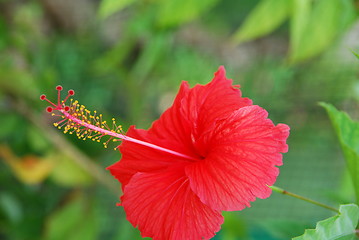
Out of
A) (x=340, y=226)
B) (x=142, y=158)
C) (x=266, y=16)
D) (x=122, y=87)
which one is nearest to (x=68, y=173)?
(x=122, y=87)

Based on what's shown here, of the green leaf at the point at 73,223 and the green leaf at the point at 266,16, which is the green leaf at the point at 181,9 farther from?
the green leaf at the point at 73,223

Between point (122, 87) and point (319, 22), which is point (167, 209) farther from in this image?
point (122, 87)

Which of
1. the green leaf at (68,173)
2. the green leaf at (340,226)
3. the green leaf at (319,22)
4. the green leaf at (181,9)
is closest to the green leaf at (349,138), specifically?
the green leaf at (340,226)

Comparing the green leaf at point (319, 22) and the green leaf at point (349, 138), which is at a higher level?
the green leaf at point (319, 22)

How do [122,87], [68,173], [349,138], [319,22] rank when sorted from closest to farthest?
1. [349,138]
2. [319,22]
3. [68,173]
4. [122,87]

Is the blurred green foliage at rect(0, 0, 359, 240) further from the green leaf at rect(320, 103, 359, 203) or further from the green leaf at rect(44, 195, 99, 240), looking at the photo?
→ the green leaf at rect(320, 103, 359, 203)

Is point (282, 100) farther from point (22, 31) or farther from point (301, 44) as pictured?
point (301, 44)

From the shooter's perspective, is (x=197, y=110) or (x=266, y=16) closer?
(x=197, y=110)
